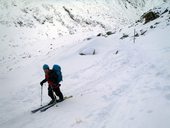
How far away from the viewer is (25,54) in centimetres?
2505

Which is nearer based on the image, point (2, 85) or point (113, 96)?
point (113, 96)

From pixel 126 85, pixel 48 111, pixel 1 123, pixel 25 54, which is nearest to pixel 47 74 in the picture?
pixel 48 111

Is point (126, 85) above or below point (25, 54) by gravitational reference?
below

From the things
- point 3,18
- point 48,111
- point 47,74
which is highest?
point 3,18

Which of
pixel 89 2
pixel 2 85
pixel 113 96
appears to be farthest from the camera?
pixel 89 2

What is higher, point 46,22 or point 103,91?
point 46,22

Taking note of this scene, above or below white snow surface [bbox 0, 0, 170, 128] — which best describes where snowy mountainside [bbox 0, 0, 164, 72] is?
above

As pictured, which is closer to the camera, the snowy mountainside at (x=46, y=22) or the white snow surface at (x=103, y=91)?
the white snow surface at (x=103, y=91)

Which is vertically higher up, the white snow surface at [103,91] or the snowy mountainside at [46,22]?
the snowy mountainside at [46,22]

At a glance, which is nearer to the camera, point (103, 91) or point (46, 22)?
point (103, 91)

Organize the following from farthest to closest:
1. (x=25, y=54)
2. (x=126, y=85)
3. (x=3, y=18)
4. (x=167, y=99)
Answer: (x=3, y=18) < (x=25, y=54) < (x=126, y=85) < (x=167, y=99)

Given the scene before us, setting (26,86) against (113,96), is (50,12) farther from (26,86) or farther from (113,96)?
(113,96)

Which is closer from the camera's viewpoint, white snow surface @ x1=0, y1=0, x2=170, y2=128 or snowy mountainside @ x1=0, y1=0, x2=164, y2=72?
white snow surface @ x1=0, y1=0, x2=170, y2=128

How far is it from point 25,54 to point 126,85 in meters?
20.4
